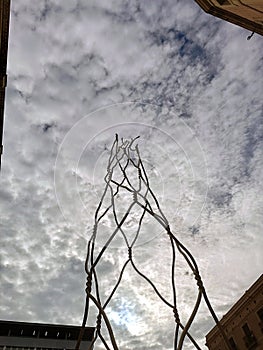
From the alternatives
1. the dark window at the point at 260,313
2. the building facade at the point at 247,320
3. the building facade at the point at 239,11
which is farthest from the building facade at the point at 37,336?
the building facade at the point at 239,11

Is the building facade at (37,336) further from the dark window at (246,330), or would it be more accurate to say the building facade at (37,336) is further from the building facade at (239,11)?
the building facade at (239,11)

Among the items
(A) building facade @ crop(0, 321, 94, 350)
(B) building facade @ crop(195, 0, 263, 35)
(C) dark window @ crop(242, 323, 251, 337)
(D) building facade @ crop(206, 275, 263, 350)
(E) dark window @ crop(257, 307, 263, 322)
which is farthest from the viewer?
(A) building facade @ crop(0, 321, 94, 350)

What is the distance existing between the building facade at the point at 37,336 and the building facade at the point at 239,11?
59.8 metres

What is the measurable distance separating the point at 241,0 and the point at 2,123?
457 inches

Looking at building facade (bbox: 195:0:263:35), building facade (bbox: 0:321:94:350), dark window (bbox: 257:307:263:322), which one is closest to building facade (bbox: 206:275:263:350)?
dark window (bbox: 257:307:263:322)

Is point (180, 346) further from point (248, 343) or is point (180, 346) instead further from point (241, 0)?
point (248, 343)

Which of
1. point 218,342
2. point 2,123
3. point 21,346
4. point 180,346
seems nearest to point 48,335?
point 21,346

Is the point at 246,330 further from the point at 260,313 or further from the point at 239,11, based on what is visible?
the point at 239,11

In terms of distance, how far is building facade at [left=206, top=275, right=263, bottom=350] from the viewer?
80.1 ft

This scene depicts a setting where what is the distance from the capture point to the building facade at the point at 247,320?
80.1 feet

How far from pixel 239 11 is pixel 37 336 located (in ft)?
220

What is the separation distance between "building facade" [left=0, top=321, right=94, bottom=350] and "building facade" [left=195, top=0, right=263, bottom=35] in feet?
196

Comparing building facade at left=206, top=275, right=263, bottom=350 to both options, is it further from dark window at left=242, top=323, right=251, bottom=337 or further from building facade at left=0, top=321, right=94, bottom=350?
building facade at left=0, top=321, right=94, bottom=350

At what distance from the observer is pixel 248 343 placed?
25.2m
